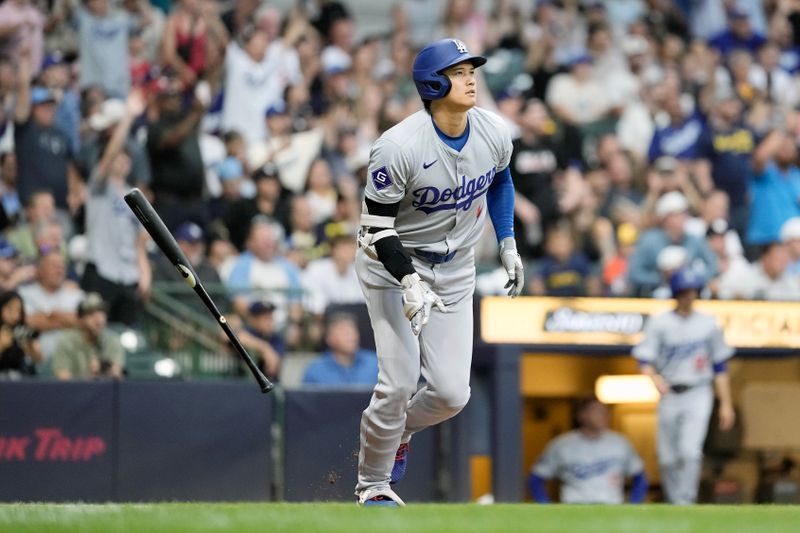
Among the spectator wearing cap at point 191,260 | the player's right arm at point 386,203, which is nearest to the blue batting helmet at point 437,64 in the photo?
the player's right arm at point 386,203

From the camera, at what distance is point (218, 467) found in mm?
11031

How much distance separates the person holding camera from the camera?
10.4 meters

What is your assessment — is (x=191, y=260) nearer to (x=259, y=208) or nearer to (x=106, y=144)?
(x=259, y=208)

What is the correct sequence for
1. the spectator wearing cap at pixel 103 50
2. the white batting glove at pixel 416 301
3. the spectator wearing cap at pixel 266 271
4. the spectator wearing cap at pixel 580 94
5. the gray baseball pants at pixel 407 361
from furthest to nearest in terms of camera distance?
the spectator wearing cap at pixel 580 94 → the spectator wearing cap at pixel 103 50 → the spectator wearing cap at pixel 266 271 → the gray baseball pants at pixel 407 361 → the white batting glove at pixel 416 301

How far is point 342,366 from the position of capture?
11484 mm

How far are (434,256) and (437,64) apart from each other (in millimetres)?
963

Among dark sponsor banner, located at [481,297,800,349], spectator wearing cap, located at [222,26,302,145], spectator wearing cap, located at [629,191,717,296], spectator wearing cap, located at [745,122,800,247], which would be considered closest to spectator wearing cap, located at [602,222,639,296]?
spectator wearing cap, located at [629,191,717,296]

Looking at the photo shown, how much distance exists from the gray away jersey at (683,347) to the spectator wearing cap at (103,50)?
5350 mm

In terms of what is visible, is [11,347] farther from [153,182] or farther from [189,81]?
[189,81]

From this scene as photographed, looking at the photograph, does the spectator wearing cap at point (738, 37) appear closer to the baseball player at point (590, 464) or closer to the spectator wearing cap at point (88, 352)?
the baseball player at point (590, 464)

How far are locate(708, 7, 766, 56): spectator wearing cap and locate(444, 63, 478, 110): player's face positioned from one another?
37.8 ft

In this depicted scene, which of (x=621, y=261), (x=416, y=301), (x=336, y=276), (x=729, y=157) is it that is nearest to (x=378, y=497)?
(x=416, y=301)

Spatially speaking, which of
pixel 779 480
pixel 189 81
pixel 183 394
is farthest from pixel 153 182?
pixel 779 480

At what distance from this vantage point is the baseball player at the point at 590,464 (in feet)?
39.0
